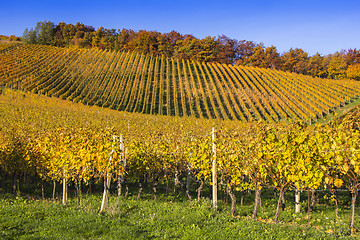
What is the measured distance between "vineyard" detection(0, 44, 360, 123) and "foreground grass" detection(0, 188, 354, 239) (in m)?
27.6

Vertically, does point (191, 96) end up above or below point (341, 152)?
above

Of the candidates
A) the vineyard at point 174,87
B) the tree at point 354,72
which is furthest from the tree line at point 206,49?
the vineyard at point 174,87

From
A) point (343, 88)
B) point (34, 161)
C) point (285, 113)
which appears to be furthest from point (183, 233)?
point (343, 88)

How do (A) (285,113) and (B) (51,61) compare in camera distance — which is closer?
(A) (285,113)

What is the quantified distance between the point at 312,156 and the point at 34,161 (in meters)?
9.46

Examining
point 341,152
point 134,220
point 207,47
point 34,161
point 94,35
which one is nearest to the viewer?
point 341,152

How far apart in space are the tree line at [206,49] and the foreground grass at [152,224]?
75.1 metres

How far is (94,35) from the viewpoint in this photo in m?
96.8

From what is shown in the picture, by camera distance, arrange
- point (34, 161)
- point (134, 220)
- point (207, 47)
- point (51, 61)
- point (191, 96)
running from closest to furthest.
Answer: point (134, 220), point (34, 161), point (191, 96), point (51, 61), point (207, 47)

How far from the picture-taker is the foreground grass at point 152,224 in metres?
5.68

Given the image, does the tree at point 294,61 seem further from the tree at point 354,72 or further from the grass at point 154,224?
the grass at point 154,224

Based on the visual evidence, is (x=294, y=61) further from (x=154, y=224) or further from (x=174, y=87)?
(x=154, y=224)

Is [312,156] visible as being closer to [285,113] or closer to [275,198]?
[275,198]

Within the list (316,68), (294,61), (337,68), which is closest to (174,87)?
(294,61)
